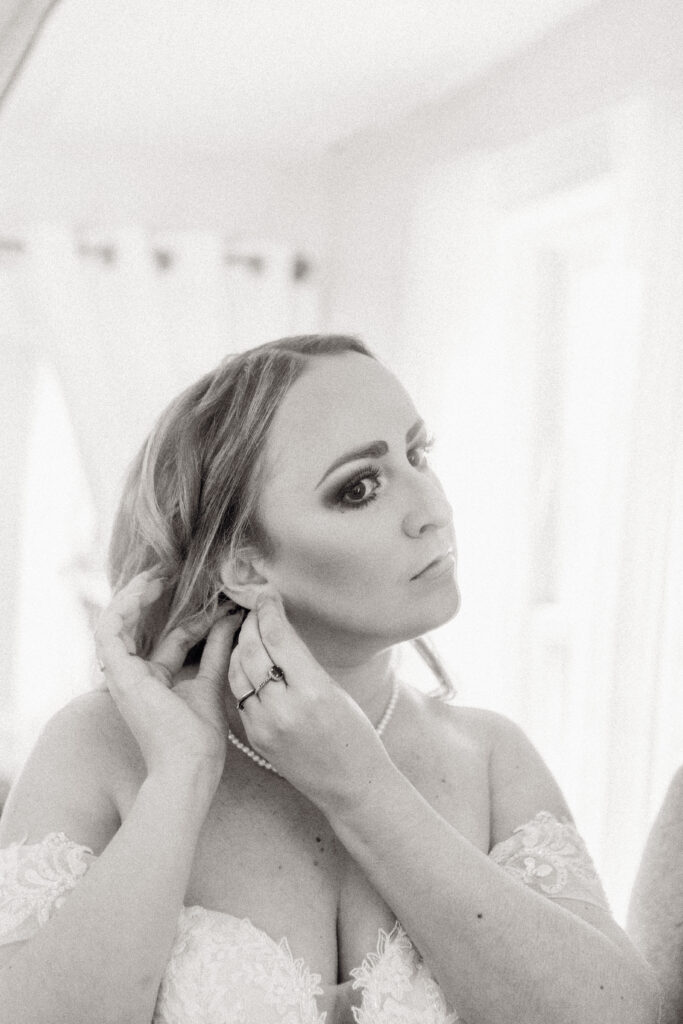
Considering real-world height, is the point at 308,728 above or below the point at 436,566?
below

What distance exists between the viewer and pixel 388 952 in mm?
1287

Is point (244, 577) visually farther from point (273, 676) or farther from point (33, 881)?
point (33, 881)

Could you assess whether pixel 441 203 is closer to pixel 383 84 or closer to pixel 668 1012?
pixel 383 84

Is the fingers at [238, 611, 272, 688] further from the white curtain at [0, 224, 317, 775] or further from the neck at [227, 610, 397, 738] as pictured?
the white curtain at [0, 224, 317, 775]

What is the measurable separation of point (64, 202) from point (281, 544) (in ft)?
10.2

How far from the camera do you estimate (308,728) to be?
3.95ft

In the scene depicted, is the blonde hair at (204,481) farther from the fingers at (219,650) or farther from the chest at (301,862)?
the chest at (301,862)

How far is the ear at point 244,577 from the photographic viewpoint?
1442 millimetres

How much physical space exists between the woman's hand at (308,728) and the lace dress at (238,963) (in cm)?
20

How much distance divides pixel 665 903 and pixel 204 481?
2.76 feet

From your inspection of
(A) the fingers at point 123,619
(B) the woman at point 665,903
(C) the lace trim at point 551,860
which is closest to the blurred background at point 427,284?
(B) the woman at point 665,903

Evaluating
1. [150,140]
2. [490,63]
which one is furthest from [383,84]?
[150,140]

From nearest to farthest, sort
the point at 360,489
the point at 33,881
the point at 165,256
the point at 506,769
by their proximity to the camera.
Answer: the point at 33,881, the point at 360,489, the point at 506,769, the point at 165,256

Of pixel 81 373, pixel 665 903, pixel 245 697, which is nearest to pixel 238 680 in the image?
pixel 245 697
